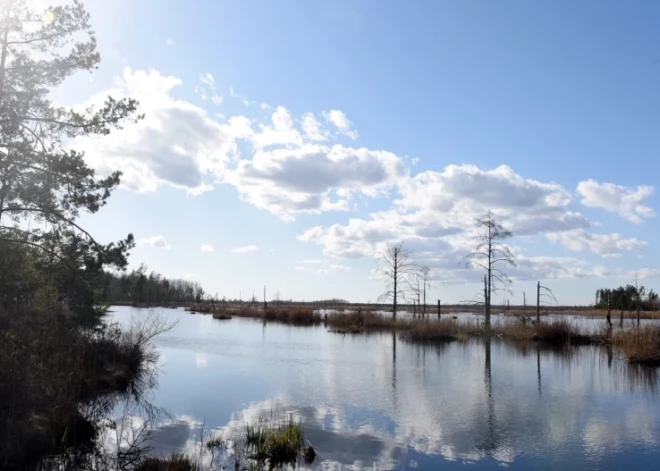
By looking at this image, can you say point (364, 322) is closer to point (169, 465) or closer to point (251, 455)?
point (251, 455)

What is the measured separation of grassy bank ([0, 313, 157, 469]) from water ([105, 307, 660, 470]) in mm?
1638

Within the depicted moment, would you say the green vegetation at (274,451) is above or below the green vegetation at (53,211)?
below

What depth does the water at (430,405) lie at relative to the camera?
9.20 m

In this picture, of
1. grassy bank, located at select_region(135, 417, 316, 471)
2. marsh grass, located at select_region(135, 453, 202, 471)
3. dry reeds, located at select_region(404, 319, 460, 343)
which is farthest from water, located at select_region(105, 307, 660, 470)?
dry reeds, located at select_region(404, 319, 460, 343)

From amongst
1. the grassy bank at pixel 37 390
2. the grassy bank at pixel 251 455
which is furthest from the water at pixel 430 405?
the grassy bank at pixel 37 390

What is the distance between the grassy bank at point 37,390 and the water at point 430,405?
5.37 ft

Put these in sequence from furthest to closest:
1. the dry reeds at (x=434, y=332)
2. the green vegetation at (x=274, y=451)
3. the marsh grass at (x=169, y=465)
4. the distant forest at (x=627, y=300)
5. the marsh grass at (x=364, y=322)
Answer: the distant forest at (x=627, y=300) < the marsh grass at (x=364, y=322) < the dry reeds at (x=434, y=332) < the green vegetation at (x=274, y=451) < the marsh grass at (x=169, y=465)

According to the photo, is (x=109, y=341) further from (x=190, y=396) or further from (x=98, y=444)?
(x=98, y=444)

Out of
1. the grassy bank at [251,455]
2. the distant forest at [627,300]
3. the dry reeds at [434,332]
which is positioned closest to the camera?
the grassy bank at [251,455]

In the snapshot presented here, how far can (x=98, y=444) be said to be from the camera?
31.1 ft

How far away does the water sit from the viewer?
9.20 metres

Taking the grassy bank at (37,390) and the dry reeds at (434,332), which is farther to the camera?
the dry reeds at (434,332)

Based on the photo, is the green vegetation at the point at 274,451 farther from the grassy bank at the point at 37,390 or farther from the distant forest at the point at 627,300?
the distant forest at the point at 627,300

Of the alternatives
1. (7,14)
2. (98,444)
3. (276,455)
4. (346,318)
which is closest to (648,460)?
(276,455)
